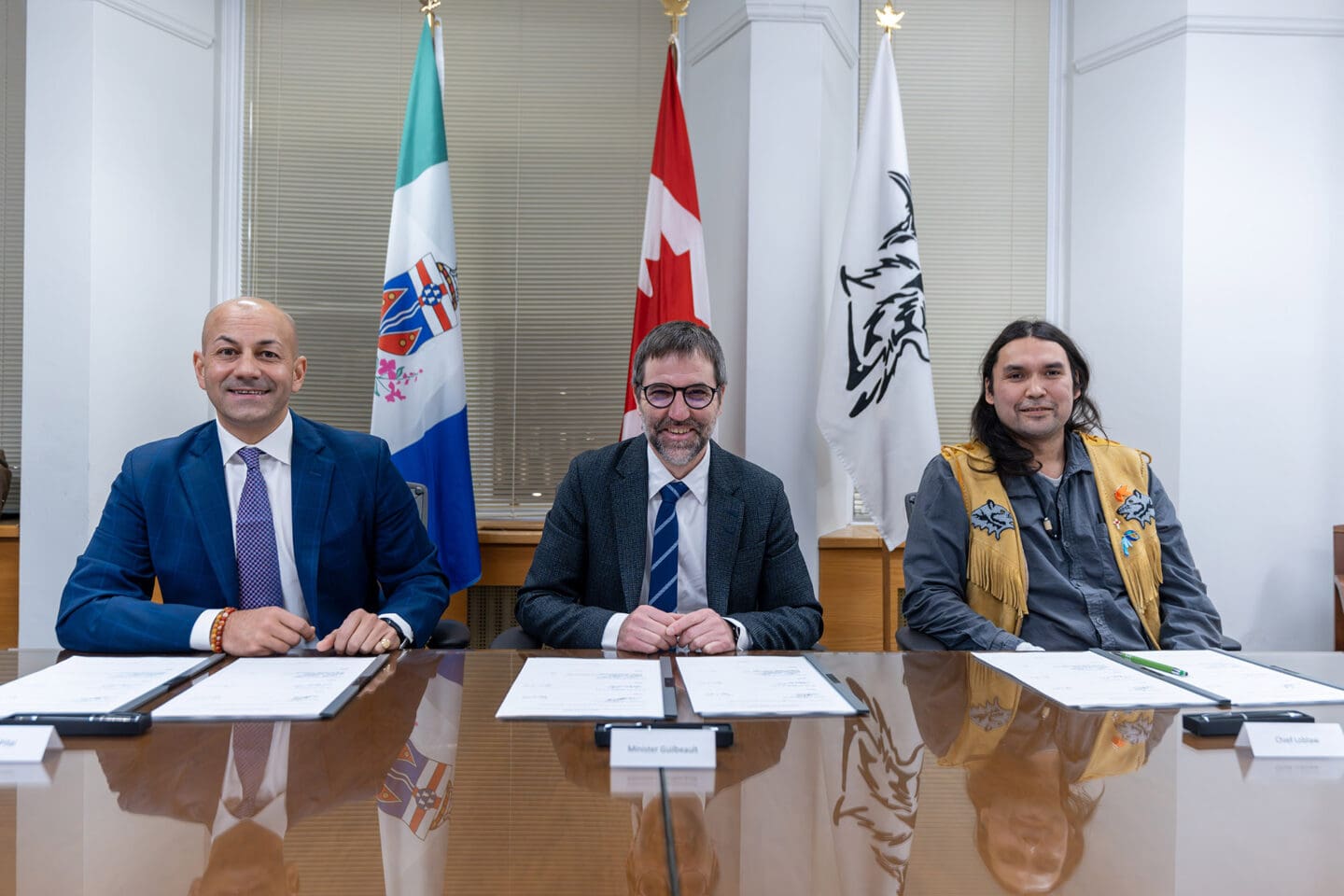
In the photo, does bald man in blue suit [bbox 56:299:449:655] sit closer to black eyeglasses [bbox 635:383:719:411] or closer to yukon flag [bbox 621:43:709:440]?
black eyeglasses [bbox 635:383:719:411]

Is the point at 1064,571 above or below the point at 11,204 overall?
below

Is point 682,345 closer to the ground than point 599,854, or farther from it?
farther from it

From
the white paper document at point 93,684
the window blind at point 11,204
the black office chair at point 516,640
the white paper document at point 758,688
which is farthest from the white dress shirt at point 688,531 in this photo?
the window blind at point 11,204

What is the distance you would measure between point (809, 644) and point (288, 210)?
2984mm

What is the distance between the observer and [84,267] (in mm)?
3299

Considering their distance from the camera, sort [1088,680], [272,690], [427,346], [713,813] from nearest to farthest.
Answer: [713,813] → [272,690] → [1088,680] → [427,346]

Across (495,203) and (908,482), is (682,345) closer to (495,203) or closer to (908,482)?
(908,482)

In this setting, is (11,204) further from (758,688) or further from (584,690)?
(758,688)

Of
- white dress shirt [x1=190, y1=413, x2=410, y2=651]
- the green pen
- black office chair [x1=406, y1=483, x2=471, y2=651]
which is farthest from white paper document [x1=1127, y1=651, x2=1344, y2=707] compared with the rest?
white dress shirt [x1=190, y1=413, x2=410, y2=651]

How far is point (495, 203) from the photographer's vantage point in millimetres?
3885

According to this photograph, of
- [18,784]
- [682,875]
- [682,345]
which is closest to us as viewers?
[682,875]

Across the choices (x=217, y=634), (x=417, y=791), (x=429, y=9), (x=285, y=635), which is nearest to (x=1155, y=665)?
(x=417, y=791)

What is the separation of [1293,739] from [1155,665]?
0.45m

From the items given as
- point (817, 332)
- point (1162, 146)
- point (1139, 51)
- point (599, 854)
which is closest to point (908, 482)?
point (817, 332)
